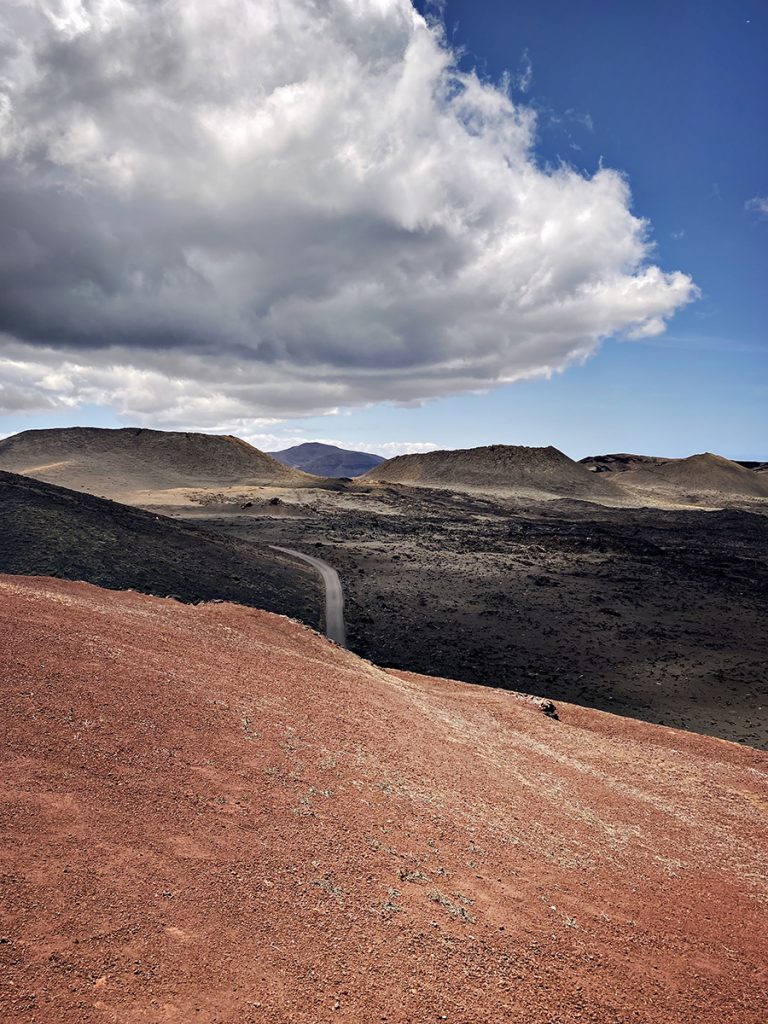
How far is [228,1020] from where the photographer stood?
564 centimetres

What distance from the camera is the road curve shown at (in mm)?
32281

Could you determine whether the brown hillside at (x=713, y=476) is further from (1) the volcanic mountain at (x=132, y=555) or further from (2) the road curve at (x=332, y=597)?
(1) the volcanic mountain at (x=132, y=555)

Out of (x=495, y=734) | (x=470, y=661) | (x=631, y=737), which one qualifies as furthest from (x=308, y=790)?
(x=470, y=661)

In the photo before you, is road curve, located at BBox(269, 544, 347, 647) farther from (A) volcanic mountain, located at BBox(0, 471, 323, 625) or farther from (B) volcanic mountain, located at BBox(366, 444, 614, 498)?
(B) volcanic mountain, located at BBox(366, 444, 614, 498)

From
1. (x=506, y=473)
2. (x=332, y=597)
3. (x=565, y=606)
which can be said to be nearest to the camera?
(x=332, y=597)

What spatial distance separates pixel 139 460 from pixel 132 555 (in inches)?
3978

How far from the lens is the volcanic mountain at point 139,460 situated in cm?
11194

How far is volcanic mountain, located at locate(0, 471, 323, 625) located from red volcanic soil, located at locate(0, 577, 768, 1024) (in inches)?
661

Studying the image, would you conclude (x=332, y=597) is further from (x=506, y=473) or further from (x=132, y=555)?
(x=506, y=473)

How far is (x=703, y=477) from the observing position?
15862 cm

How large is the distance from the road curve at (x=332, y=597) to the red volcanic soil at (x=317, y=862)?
15.8 meters

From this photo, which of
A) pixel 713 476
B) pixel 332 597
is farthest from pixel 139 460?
pixel 713 476

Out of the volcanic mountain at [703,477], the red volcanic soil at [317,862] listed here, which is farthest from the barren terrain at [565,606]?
the volcanic mountain at [703,477]

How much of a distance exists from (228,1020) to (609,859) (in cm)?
785
